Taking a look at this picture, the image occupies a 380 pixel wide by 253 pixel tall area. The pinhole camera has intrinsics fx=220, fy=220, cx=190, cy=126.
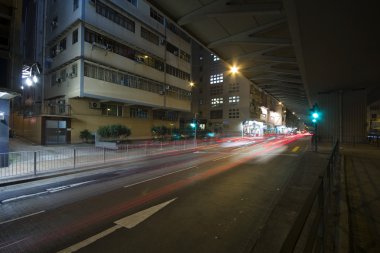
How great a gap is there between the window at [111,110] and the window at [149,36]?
1135cm

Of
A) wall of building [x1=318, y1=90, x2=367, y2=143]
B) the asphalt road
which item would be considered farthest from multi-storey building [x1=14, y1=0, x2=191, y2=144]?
wall of building [x1=318, y1=90, x2=367, y2=143]

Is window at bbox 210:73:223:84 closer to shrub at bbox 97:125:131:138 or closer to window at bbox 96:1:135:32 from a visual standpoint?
window at bbox 96:1:135:32

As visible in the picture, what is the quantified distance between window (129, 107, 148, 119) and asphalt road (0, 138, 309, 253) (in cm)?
2330

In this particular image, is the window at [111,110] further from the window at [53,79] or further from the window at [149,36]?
the window at [149,36]

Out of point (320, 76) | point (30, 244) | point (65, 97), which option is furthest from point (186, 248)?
point (65, 97)

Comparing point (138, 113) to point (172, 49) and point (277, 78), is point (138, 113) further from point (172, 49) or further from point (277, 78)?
point (277, 78)

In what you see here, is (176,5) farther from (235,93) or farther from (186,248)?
(235,93)

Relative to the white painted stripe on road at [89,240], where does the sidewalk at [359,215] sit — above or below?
above

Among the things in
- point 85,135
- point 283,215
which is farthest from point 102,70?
point 283,215

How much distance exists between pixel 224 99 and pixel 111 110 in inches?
1435

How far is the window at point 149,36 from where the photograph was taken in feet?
107

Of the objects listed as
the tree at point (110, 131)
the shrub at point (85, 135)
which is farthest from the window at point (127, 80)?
the tree at point (110, 131)

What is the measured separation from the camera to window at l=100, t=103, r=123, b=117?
94.4 ft

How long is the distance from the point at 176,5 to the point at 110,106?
23334mm
